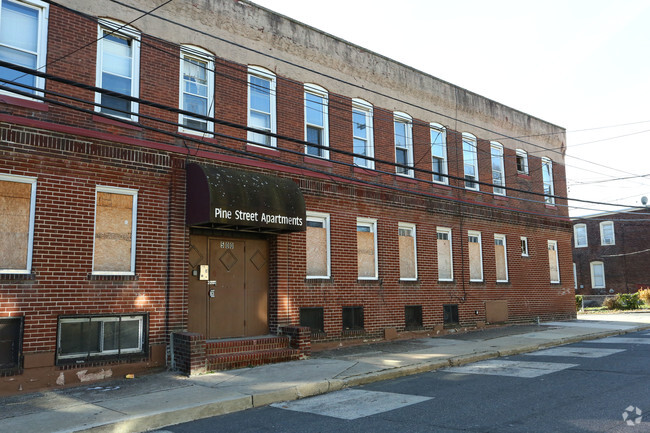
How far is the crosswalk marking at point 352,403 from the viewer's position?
24.2 ft

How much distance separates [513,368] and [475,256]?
26.6 ft

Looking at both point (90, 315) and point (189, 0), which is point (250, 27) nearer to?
point (189, 0)

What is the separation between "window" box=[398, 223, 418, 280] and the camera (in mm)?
15958

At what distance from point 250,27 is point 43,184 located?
629 cm

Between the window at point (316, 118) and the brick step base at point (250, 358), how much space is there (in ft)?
17.8

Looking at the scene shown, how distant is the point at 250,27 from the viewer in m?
13.0

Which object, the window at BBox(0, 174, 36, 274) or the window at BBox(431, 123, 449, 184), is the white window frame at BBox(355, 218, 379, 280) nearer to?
the window at BBox(431, 123, 449, 184)

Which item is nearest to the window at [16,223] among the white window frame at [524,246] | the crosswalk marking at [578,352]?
the crosswalk marking at [578,352]

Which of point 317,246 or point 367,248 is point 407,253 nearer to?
point 367,248

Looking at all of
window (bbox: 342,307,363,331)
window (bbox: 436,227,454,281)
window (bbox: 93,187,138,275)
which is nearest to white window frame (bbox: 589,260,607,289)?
window (bbox: 436,227,454,281)

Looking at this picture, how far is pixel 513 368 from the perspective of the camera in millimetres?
10594

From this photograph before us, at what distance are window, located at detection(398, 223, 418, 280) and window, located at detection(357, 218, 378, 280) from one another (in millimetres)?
1151

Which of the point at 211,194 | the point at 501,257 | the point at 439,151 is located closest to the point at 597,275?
the point at 501,257

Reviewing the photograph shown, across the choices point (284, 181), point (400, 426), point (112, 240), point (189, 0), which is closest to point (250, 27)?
point (189, 0)
